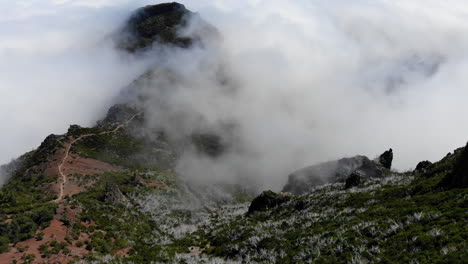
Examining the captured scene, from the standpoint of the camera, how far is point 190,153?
156500 mm

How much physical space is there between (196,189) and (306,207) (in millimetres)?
72409

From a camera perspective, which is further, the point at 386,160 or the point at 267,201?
the point at 386,160

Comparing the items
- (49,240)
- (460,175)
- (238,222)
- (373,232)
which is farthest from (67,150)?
(460,175)

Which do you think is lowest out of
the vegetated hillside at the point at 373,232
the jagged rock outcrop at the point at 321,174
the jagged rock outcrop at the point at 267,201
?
the vegetated hillside at the point at 373,232

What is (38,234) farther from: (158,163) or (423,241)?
(158,163)

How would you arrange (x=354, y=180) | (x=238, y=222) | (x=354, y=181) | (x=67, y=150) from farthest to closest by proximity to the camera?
(x=67, y=150), (x=354, y=180), (x=354, y=181), (x=238, y=222)

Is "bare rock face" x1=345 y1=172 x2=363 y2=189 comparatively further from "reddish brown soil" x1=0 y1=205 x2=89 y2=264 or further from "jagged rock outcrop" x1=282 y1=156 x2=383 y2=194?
"jagged rock outcrop" x1=282 y1=156 x2=383 y2=194

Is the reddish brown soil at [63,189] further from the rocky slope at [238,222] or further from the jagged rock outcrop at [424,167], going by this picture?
the jagged rock outcrop at [424,167]

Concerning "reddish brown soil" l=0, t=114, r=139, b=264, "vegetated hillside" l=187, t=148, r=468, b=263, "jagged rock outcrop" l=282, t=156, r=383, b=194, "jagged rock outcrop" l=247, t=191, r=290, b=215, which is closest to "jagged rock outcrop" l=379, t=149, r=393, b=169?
"jagged rock outcrop" l=282, t=156, r=383, b=194

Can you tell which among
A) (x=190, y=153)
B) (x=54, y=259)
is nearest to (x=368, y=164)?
(x=54, y=259)

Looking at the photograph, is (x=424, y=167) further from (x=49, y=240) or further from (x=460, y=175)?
(x=49, y=240)

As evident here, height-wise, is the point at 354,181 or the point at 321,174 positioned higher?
the point at 321,174

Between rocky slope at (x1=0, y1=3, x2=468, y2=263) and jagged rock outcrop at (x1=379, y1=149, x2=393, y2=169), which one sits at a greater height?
jagged rock outcrop at (x1=379, y1=149, x2=393, y2=169)

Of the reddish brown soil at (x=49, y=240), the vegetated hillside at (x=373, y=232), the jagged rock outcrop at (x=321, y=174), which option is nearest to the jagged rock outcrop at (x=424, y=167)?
the vegetated hillside at (x=373, y=232)
